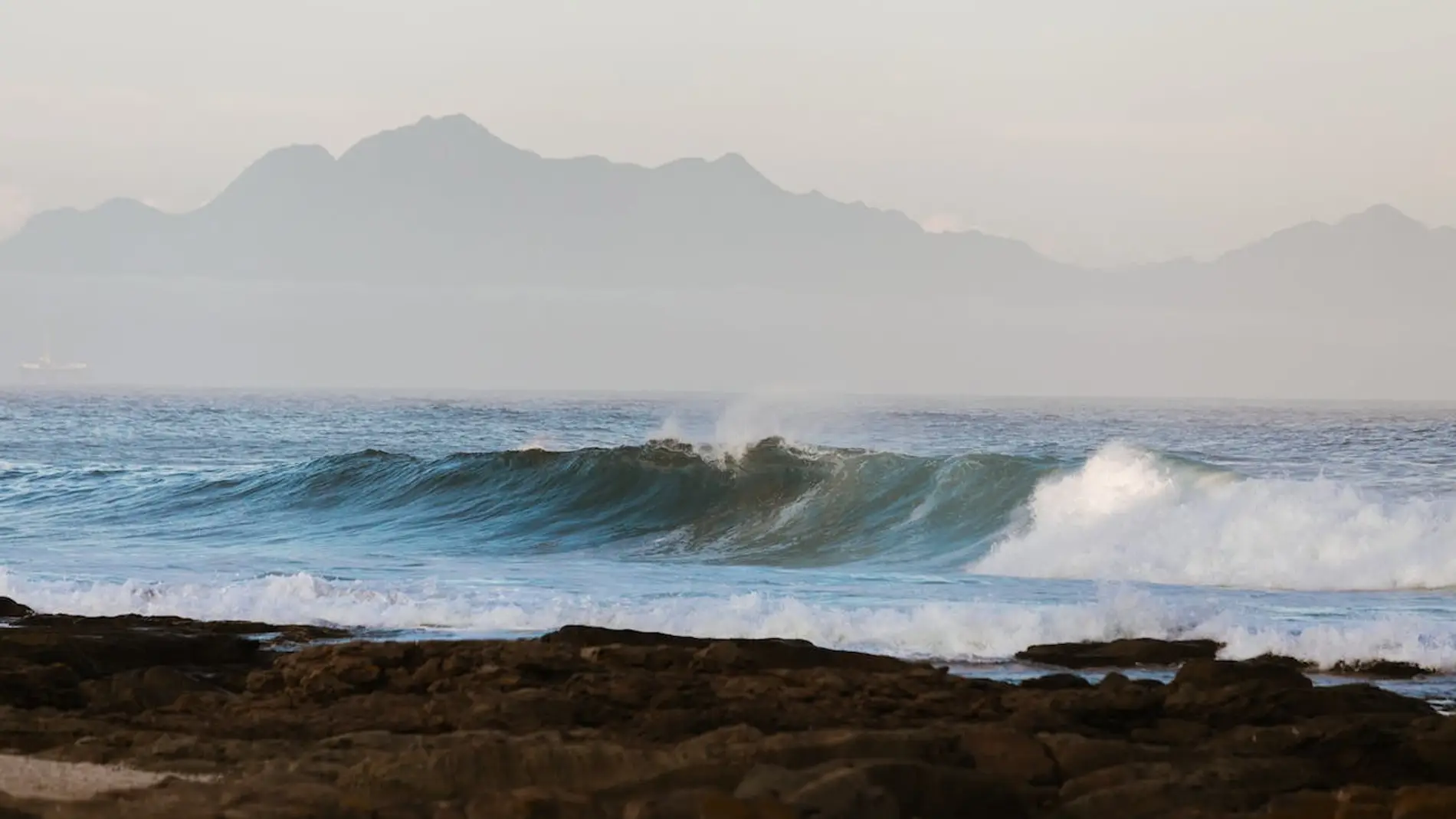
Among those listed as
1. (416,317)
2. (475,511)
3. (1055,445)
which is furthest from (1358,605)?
(416,317)

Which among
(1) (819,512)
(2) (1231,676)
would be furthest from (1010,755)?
(1) (819,512)

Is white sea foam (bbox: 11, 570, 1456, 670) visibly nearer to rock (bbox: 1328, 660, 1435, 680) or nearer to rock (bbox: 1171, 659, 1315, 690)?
rock (bbox: 1328, 660, 1435, 680)

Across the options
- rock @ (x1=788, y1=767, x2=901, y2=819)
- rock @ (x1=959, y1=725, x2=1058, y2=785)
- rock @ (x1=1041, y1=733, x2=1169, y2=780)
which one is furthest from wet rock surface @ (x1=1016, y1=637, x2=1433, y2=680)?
rock @ (x1=788, y1=767, x2=901, y2=819)

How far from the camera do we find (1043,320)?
195 meters

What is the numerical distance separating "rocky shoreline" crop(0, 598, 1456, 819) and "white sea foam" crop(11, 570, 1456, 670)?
3716 mm

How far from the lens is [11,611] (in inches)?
525

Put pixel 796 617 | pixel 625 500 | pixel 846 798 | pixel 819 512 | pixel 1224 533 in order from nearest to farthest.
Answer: pixel 846 798 → pixel 796 617 → pixel 1224 533 → pixel 819 512 → pixel 625 500

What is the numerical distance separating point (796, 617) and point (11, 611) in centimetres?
629

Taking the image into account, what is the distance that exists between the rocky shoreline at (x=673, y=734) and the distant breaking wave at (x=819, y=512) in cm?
1152

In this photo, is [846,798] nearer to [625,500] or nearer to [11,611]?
[11,611]

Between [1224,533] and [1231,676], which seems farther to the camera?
[1224,533]

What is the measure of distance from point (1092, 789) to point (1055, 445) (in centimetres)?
4195

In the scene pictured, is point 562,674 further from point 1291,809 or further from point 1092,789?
point 1291,809

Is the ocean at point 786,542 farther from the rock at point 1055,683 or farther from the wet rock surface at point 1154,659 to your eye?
the rock at point 1055,683
